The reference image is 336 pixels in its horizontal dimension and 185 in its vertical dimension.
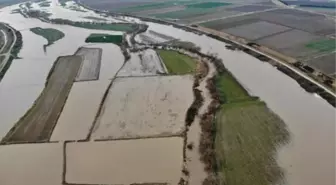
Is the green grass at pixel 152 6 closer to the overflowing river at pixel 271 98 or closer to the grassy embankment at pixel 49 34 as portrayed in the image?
the grassy embankment at pixel 49 34

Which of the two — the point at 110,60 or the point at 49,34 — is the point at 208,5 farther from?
the point at 110,60

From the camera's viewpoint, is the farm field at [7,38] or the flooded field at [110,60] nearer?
the flooded field at [110,60]

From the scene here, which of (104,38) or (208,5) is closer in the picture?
(104,38)

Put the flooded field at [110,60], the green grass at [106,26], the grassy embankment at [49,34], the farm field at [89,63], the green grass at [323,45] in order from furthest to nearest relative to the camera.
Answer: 1. the green grass at [106,26]
2. the grassy embankment at [49,34]
3. the green grass at [323,45]
4. the flooded field at [110,60]
5. the farm field at [89,63]

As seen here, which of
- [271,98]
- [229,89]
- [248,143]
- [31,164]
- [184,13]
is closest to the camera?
[31,164]

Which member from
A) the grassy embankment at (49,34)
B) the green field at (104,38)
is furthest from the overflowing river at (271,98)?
the green field at (104,38)

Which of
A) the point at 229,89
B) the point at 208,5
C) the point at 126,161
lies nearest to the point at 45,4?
the point at 208,5


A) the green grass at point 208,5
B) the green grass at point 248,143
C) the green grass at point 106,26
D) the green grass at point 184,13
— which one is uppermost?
the green grass at point 208,5
